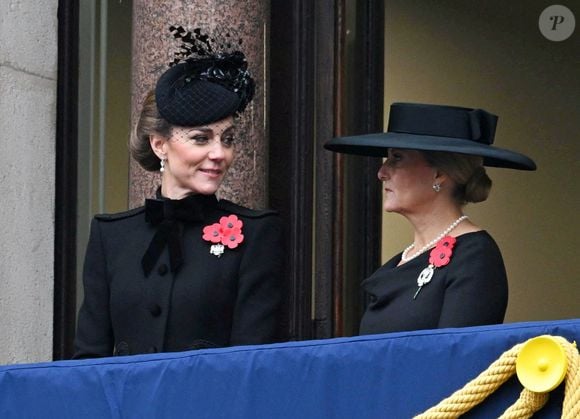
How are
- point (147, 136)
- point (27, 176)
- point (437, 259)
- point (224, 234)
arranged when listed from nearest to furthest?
point (437, 259) → point (224, 234) → point (147, 136) → point (27, 176)

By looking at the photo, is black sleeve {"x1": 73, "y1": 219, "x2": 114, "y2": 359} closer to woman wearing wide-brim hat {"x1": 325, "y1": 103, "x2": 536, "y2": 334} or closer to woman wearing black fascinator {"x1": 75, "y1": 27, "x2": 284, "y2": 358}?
woman wearing black fascinator {"x1": 75, "y1": 27, "x2": 284, "y2": 358}

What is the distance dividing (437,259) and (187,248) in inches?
30.0

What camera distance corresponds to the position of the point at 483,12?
370 inches

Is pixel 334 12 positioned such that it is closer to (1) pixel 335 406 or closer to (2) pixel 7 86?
(2) pixel 7 86

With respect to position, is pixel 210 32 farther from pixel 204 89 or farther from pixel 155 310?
pixel 155 310

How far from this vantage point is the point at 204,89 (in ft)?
15.9

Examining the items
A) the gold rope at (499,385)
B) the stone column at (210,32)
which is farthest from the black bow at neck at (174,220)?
the gold rope at (499,385)

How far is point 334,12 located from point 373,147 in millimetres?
2176

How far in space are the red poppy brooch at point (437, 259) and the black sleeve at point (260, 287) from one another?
0.41 meters

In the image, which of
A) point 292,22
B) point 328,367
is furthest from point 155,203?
point 292,22

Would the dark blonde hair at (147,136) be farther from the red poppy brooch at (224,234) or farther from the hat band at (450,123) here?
the hat band at (450,123)

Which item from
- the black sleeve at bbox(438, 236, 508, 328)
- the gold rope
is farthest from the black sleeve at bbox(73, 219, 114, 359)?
the gold rope

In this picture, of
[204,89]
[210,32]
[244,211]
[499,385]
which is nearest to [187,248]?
[244,211]

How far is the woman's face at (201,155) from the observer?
4.77 metres
